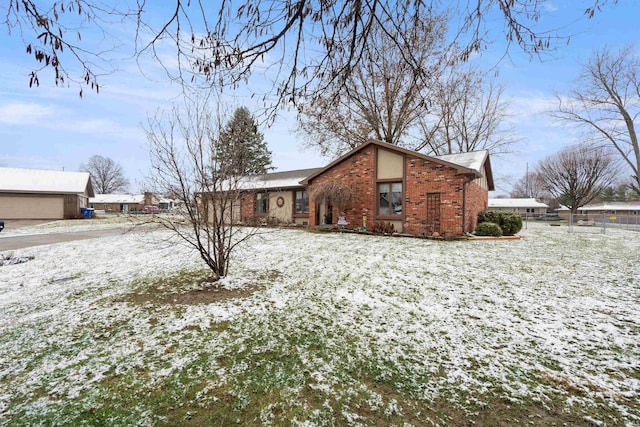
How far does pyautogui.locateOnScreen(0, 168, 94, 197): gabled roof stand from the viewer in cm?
2413

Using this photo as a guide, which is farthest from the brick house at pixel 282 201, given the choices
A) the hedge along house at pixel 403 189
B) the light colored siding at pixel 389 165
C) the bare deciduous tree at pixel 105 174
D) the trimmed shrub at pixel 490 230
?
the bare deciduous tree at pixel 105 174

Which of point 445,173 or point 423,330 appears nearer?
point 423,330

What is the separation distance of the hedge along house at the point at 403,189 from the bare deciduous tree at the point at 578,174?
23180mm

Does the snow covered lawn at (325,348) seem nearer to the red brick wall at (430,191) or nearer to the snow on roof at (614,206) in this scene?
the red brick wall at (430,191)

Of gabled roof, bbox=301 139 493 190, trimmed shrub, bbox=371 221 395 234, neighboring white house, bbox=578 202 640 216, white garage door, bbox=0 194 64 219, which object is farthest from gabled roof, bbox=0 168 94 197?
neighboring white house, bbox=578 202 640 216

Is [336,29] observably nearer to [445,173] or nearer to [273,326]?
[273,326]

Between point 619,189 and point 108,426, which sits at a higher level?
point 619,189

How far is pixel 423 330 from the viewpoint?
3.56 m

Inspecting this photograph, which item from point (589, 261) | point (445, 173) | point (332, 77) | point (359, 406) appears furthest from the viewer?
point (445, 173)

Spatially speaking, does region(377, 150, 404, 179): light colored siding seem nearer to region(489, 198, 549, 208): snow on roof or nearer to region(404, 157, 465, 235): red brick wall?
region(404, 157, 465, 235): red brick wall

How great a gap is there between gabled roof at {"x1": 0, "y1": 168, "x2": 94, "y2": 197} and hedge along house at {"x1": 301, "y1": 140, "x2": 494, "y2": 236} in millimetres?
24341

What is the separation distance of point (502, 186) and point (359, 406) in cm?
2909

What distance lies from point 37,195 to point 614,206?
78.1 m

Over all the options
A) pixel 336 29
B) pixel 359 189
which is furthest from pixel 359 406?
pixel 359 189
